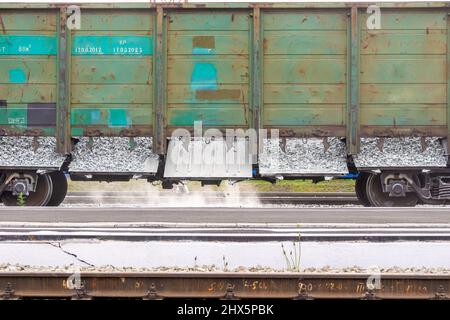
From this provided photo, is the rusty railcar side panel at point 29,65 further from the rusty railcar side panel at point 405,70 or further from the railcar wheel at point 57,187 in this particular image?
the rusty railcar side panel at point 405,70

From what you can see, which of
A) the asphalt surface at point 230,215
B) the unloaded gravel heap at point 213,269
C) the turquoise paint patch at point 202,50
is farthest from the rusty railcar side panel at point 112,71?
the unloaded gravel heap at point 213,269

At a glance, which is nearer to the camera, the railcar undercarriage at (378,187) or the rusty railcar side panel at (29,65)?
the railcar undercarriage at (378,187)

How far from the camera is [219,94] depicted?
11664mm

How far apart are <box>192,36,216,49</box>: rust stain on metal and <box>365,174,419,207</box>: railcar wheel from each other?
3.61 meters

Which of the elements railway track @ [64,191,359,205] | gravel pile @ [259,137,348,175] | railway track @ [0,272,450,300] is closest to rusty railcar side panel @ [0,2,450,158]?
gravel pile @ [259,137,348,175]

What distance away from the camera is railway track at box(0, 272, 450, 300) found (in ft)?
14.7

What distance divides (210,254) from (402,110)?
7.27 m

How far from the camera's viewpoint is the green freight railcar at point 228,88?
11.6 m

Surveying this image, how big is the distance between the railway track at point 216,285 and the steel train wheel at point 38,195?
7349mm

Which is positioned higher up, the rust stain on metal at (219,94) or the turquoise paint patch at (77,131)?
the rust stain on metal at (219,94)

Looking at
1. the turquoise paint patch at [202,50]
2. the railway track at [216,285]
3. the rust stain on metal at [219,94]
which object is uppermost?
the turquoise paint patch at [202,50]

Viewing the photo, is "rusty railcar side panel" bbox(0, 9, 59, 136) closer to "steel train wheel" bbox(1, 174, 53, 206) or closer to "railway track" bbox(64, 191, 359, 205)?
"steel train wheel" bbox(1, 174, 53, 206)

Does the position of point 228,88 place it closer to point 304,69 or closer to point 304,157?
point 304,69

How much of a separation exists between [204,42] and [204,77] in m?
0.61
